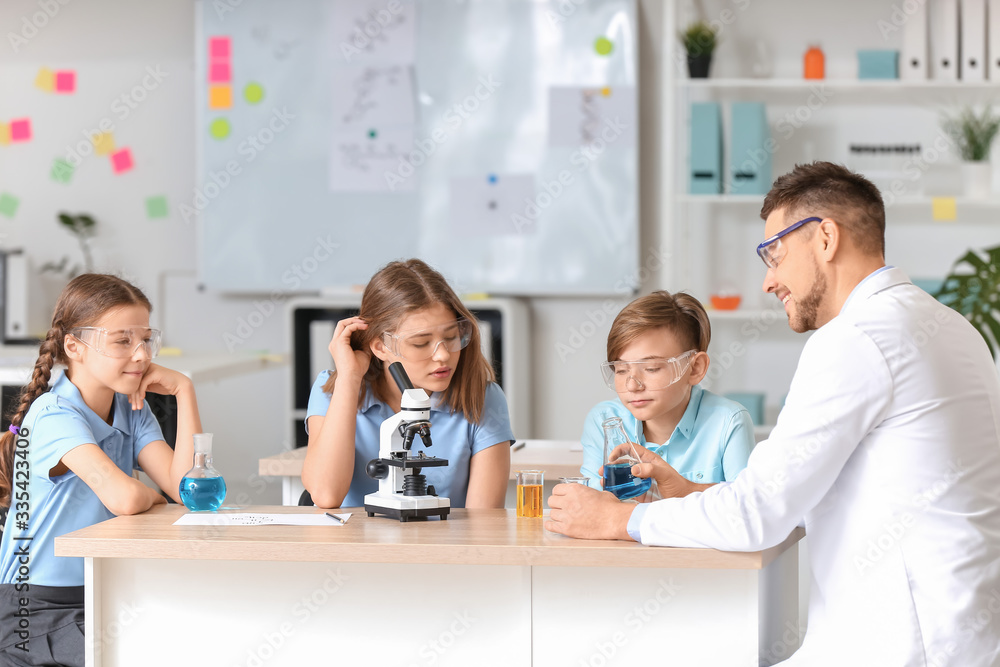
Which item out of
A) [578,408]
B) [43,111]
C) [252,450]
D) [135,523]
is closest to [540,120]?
[578,408]

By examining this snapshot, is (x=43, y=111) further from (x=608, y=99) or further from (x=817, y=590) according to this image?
(x=817, y=590)

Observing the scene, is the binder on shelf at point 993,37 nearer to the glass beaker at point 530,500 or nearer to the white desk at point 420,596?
the white desk at point 420,596

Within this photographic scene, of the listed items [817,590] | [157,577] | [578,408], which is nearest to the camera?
[817,590]

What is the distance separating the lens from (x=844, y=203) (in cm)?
159

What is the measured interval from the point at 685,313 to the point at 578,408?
261 cm

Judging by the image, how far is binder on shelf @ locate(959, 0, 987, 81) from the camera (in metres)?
3.92

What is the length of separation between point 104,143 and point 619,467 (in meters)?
3.88

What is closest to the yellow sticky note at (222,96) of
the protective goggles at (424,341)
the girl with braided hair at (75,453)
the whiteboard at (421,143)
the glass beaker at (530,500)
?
the whiteboard at (421,143)

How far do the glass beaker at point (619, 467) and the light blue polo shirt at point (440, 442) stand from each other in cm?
36

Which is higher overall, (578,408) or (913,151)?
(913,151)

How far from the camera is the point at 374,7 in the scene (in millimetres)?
4453

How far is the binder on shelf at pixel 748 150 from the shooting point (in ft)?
13.0

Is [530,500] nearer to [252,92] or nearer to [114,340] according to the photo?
[114,340]

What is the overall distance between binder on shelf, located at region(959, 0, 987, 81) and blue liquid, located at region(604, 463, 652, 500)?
9.98ft
